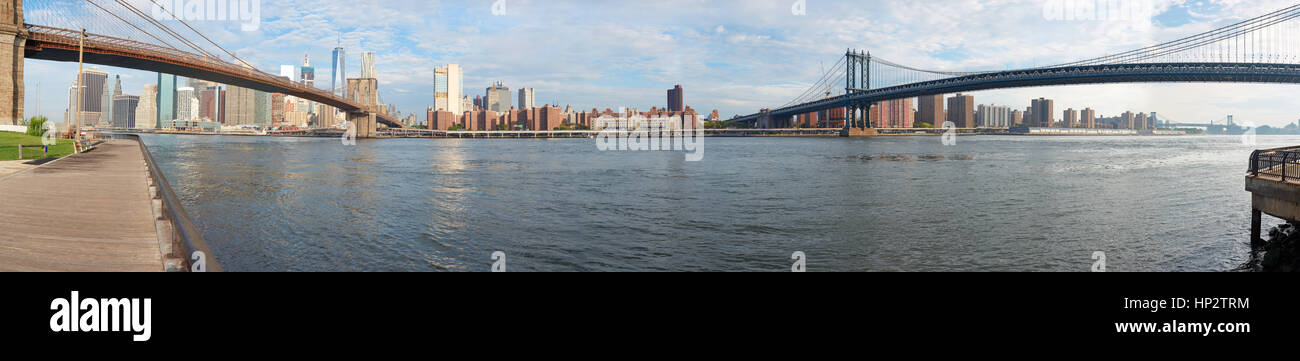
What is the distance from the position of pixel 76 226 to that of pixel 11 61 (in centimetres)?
4065

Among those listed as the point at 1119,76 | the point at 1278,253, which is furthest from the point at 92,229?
the point at 1119,76

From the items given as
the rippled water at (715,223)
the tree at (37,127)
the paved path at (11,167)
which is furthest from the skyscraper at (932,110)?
the paved path at (11,167)

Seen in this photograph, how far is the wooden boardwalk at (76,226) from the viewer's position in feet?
20.8

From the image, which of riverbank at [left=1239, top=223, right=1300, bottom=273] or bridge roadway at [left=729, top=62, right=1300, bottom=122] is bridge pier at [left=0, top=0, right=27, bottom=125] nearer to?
riverbank at [left=1239, top=223, right=1300, bottom=273]

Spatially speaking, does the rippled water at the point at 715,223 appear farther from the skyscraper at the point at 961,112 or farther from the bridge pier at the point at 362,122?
the skyscraper at the point at 961,112

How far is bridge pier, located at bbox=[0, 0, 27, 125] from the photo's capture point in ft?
123

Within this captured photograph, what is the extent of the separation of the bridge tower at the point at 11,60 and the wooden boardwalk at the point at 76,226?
32.0 meters

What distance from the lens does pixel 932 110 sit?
154 m

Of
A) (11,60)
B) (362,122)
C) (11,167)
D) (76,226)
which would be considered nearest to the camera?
(76,226)

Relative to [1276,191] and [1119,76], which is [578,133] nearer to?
[1119,76]

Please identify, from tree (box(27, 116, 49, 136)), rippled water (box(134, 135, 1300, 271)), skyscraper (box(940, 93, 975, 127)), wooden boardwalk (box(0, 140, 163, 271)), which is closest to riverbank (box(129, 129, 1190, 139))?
skyscraper (box(940, 93, 975, 127))

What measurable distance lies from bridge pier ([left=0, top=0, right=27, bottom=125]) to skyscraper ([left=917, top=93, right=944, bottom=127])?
146 m
